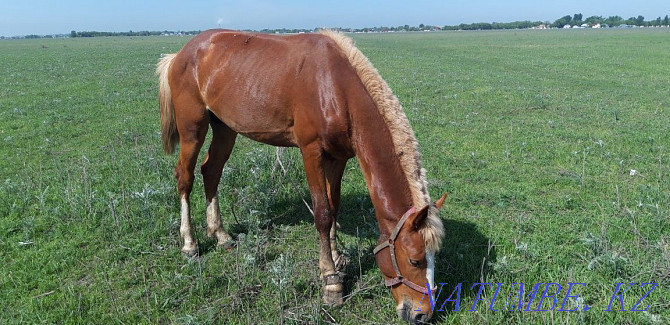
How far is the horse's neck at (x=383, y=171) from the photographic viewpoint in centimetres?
350

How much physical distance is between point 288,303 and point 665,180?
239 inches

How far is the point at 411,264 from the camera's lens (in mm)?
3377

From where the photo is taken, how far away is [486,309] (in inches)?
137

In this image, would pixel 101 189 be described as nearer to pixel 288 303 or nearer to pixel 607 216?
pixel 288 303

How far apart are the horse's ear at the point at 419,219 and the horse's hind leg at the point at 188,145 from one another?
2.76 meters

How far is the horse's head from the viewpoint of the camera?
3.29m

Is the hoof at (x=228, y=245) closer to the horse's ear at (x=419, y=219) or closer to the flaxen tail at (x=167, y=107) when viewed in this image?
the flaxen tail at (x=167, y=107)

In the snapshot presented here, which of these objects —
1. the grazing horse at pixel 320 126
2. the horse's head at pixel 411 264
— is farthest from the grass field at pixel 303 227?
the grazing horse at pixel 320 126

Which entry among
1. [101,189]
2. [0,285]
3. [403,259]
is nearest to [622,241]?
[403,259]

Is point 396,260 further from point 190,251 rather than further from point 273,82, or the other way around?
point 190,251

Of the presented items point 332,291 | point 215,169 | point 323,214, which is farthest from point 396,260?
point 215,169

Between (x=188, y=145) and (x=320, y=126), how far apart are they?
6.63 ft

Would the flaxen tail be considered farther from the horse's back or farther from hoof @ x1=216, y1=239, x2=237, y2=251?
hoof @ x1=216, y1=239, x2=237, y2=251

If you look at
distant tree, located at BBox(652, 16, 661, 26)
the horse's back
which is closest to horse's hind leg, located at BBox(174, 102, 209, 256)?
the horse's back
